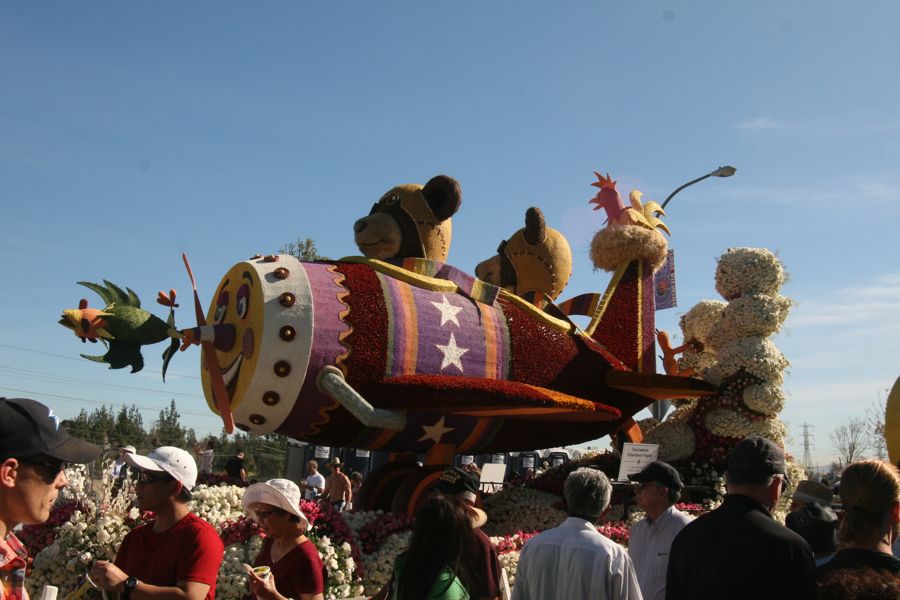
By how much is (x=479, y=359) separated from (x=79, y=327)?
458cm

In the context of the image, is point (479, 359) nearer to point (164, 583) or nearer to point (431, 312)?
point (431, 312)

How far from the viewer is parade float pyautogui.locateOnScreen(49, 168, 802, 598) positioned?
30.9 feet

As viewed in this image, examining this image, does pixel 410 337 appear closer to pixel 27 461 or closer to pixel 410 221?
pixel 410 221

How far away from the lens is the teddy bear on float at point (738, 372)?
13.7 metres

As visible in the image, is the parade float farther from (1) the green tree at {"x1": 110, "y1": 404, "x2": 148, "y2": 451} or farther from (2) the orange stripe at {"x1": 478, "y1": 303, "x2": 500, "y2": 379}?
(1) the green tree at {"x1": 110, "y1": 404, "x2": 148, "y2": 451}

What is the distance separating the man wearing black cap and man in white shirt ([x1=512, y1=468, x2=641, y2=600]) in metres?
0.32

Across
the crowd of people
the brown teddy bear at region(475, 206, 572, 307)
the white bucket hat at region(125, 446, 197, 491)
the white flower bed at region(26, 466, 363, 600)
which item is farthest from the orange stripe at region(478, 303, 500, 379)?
A: the white bucket hat at region(125, 446, 197, 491)

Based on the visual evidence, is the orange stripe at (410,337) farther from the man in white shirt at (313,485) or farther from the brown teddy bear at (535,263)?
the man in white shirt at (313,485)

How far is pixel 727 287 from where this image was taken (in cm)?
1491

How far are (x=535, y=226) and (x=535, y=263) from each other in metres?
0.67

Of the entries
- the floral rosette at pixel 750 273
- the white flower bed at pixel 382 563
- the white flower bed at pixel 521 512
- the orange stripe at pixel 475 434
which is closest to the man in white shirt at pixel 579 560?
the white flower bed at pixel 382 563

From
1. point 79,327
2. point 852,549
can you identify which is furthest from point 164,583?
point 79,327

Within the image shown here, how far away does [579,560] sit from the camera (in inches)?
152

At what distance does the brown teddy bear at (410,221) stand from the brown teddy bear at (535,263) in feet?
6.76
